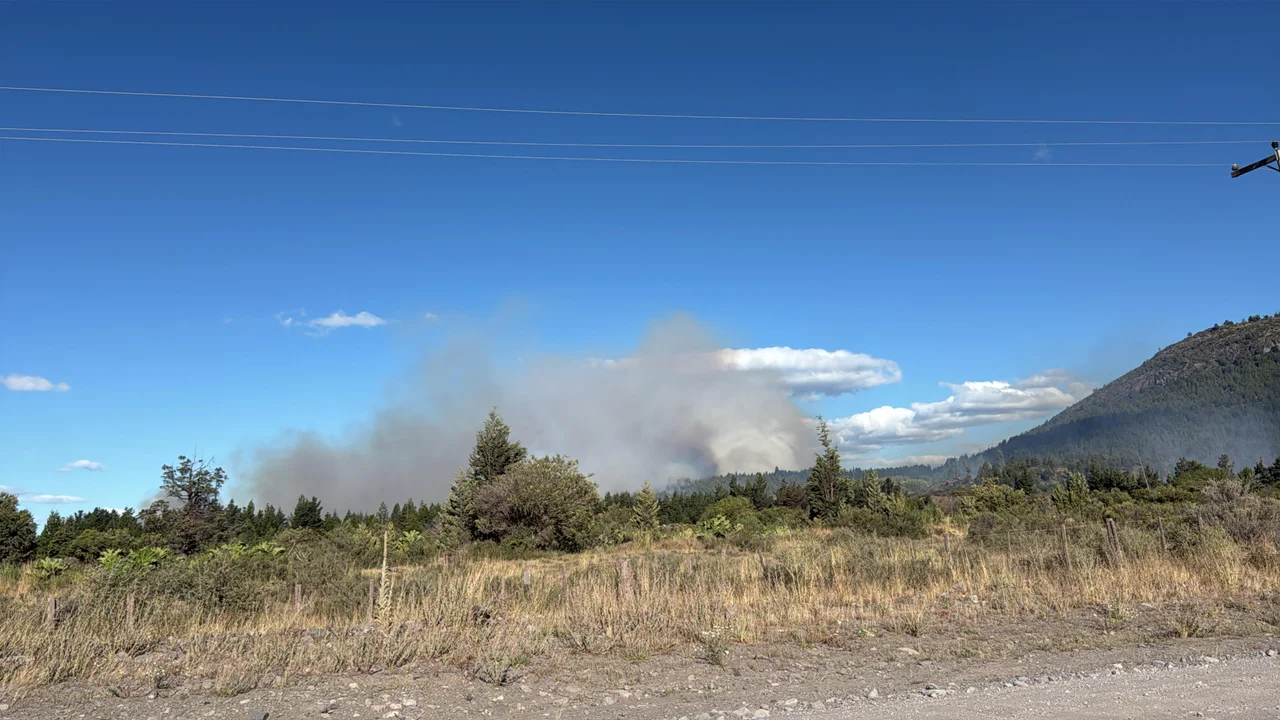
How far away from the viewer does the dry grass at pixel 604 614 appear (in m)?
8.54

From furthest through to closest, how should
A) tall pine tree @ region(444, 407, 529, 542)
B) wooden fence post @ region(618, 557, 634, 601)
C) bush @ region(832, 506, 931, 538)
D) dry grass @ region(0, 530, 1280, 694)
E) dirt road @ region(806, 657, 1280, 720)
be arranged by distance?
1. tall pine tree @ region(444, 407, 529, 542)
2. bush @ region(832, 506, 931, 538)
3. wooden fence post @ region(618, 557, 634, 601)
4. dry grass @ region(0, 530, 1280, 694)
5. dirt road @ region(806, 657, 1280, 720)

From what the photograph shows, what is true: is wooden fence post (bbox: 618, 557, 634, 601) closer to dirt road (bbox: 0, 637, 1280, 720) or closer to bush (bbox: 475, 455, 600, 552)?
dirt road (bbox: 0, 637, 1280, 720)

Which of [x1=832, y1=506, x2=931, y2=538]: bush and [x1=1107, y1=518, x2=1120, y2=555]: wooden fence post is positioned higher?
[x1=1107, y1=518, x2=1120, y2=555]: wooden fence post

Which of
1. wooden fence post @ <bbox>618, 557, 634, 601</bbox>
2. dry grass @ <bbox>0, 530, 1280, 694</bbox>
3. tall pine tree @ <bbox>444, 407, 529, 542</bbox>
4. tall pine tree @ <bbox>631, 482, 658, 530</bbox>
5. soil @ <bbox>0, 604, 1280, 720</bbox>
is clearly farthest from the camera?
tall pine tree @ <bbox>631, 482, 658, 530</bbox>

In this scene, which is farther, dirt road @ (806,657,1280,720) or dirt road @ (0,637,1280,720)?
dirt road @ (0,637,1280,720)

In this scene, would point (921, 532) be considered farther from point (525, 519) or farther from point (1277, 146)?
point (1277, 146)

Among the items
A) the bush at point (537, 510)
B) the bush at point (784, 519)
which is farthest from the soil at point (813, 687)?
the bush at point (784, 519)

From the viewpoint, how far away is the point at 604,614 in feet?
34.8

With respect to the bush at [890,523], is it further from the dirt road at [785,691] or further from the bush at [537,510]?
the dirt road at [785,691]

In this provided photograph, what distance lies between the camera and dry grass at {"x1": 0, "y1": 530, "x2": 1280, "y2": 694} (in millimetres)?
8539

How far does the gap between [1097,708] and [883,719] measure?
169 cm

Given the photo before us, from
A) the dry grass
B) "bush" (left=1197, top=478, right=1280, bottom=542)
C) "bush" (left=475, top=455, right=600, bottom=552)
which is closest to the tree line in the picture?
"bush" (left=475, top=455, right=600, bottom=552)

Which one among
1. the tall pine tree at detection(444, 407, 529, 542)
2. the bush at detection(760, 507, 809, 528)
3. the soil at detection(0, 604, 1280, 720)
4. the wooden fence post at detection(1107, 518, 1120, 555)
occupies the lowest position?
the soil at detection(0, 604, 1280, 720)

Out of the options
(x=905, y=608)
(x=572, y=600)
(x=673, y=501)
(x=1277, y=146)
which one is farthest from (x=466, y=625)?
(x=673, y=501)
